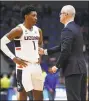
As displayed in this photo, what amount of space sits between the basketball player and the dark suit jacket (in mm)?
349

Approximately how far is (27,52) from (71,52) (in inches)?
22.7

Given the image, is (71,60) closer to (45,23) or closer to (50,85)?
(50,85)

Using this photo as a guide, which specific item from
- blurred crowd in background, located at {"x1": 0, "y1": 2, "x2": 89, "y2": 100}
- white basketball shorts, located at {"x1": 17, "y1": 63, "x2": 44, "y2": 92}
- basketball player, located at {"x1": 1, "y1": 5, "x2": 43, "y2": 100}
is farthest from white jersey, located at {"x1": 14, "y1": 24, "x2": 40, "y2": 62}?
blurred crowd in background, located at {"x1": 0, "y1": 2, "x2": 89, "y2": 100}

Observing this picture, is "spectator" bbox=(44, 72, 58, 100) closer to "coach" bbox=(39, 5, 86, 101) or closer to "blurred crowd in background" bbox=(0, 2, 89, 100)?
"blurred crowd in background" bbox=(0, 2, 89, 100)

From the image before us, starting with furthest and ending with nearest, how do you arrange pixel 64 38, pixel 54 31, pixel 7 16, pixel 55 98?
pixel 54 31, pixel 7 16, pixel 55 98, pixel 64 38

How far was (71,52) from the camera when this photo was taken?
187 inches

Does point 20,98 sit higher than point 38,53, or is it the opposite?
point 38,53

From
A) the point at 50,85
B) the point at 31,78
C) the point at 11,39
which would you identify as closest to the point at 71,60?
the point at 31,78

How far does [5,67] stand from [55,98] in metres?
7.27

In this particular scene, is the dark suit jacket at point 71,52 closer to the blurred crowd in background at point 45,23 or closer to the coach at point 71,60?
the coach at point 71,60

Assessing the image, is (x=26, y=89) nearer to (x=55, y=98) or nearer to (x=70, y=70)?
(x=70, y=70)

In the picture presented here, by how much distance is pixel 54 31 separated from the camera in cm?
1631

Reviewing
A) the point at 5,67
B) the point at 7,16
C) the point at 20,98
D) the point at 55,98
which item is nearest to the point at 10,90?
the point at 55,98

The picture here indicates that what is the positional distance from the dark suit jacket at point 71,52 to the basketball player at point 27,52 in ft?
1.15
